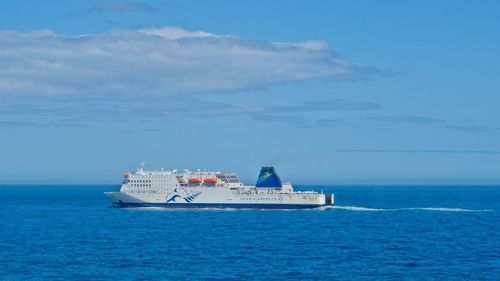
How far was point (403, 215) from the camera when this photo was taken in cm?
12181

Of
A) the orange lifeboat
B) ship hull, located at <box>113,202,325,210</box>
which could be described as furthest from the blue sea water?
the orange lifeboat

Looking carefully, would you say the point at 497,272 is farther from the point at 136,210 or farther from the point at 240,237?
the point at 136,210

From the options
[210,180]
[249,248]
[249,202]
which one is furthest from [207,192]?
[249,248]

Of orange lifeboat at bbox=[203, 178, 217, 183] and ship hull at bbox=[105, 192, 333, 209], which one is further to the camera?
orange lifeboat at bbox=[203, 178, 217, 183]

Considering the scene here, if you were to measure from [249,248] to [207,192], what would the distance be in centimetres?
5107

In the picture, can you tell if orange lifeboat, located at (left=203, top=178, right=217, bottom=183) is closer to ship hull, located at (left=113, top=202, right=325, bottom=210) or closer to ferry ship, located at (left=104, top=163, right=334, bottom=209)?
ferry ship, located at (left=104, top=163, right=334, bottom=209)

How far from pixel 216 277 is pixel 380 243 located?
27493 millimetres

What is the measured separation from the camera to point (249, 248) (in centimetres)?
7138

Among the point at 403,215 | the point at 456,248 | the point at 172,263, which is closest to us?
the point at 172,263

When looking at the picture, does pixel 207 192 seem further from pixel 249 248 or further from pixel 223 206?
pixel 249 248

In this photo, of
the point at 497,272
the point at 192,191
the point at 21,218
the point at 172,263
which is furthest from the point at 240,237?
the point at 21,218

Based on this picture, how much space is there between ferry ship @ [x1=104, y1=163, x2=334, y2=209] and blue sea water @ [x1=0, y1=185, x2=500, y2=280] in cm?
808

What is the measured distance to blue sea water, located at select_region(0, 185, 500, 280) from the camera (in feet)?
183

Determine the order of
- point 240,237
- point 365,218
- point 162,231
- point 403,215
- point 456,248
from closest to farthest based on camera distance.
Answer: point 456,248 < point 240,237 < point 162,231 < point 365,218 < point 403,215
